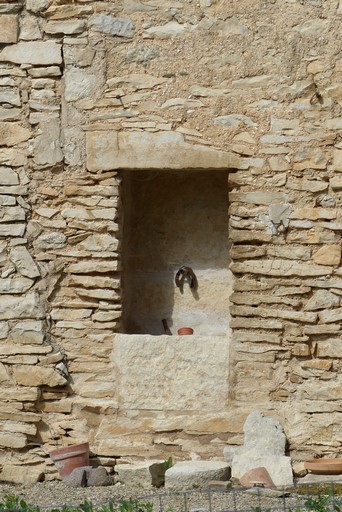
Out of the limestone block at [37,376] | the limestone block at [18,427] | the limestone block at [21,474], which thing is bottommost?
the limestone block at [21,474]

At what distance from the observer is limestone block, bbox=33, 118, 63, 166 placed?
6965 millimetres

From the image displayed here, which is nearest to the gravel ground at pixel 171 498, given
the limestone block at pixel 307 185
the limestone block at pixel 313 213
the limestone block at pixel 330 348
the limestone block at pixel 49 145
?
the limestone block at pixel 330 348

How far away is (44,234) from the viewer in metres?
7.00

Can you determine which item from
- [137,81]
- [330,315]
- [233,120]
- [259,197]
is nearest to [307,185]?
[259,197]

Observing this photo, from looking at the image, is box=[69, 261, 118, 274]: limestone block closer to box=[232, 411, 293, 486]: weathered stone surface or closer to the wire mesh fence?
box=[232, 411, 293, 486]: weathered stone surface

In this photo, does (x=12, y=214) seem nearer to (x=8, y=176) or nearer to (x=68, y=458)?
(x=8, y=176)

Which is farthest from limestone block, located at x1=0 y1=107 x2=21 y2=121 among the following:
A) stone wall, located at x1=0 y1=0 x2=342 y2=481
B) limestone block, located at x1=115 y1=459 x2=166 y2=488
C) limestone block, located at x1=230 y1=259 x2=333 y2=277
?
limestone block, located at x1=115 y1=459 x2=166 y2=488

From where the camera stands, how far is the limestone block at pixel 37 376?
274 inches

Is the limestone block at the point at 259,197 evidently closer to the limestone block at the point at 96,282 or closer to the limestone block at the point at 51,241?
the limestone block at the point at 96,282

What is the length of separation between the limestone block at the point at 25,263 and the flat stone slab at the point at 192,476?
1663 mm

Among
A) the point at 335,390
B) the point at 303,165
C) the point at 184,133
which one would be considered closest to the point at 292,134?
the point at 303,165

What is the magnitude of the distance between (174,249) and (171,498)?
2.02 meters

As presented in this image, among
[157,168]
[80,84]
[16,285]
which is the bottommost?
[16,285]

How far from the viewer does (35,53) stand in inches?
273
